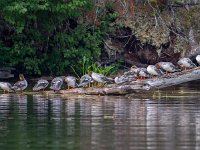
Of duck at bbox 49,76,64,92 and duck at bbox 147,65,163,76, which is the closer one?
duck at bbox 49,76,64,92

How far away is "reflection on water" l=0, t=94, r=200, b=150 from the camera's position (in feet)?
54.4

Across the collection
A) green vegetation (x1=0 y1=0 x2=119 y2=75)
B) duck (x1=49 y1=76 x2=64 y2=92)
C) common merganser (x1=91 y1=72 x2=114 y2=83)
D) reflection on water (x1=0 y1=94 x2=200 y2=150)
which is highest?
green vegetation (x1=0 y1=0 x2=119 y2=75)

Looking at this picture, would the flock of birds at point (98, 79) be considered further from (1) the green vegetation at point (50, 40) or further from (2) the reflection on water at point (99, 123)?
(1) the green vegetation at point (50, 40)

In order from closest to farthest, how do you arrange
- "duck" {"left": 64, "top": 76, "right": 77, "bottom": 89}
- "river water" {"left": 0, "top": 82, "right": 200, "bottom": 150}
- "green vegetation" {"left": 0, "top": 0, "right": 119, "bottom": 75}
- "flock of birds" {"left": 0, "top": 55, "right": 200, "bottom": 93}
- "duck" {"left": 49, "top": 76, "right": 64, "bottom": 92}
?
"river water" {"left": 0, "top": 82, "right": 200, "bottom": 150}
"duck" {"left": 49, "top": 76, "right": 64, "bottom": 92}
"flock of birds" {"left": 0, "top": 55, "right": 200, "bottom": 93}
"duck" {"left": 64, "top": 76, "right": 77, "bottom": 89}
"green vegetation" {"left": 0, "top": 0, "right": 119, "bottom": 75}

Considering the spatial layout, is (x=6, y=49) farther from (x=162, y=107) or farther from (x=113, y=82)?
(x=162, y=107)

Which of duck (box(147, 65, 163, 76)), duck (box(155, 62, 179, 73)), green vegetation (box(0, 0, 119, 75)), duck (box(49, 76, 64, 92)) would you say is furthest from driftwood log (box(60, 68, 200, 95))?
green vegetation (box(0, 0, 119, 75))

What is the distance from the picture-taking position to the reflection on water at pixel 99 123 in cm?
1658

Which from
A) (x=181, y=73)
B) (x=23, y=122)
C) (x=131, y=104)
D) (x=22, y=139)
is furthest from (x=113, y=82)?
(x=22, y=139)

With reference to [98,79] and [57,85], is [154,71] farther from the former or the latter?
[57,85]

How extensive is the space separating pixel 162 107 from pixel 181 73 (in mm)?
4544

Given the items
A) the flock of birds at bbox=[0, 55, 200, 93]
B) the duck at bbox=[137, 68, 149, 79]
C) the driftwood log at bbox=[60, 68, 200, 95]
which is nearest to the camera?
the driftwood log at bbox=[60, 68, 200, 95]

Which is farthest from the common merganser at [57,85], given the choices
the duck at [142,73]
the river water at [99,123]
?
the duck at [142,73]

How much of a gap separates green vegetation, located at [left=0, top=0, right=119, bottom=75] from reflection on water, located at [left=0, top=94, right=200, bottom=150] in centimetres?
798

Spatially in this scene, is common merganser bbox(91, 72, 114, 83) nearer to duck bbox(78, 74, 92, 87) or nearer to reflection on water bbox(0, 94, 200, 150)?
duck bbox(78, 74, 92, 87)
